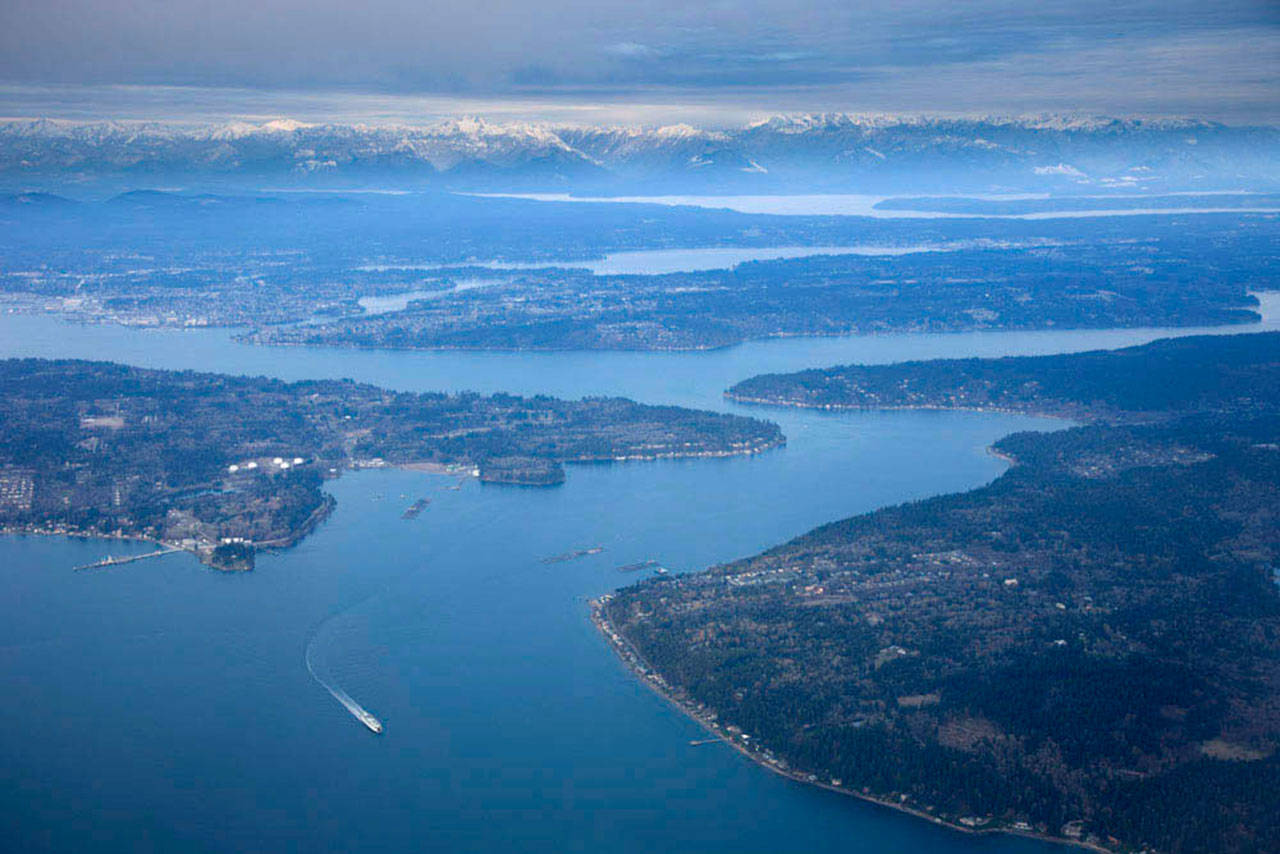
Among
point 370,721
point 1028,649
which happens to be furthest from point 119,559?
point 1028,649

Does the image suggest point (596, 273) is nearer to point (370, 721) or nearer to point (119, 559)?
point (119, 559)

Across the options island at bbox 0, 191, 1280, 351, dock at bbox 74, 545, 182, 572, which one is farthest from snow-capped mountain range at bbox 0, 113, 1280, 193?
dock at bbox 74, 545, 182, 572

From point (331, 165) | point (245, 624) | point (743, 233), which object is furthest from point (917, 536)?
point (331, 165)

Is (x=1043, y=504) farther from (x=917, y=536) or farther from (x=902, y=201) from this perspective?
(x=902, y=201)

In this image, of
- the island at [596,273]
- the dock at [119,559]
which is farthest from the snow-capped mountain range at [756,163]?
the dock at [119,559]

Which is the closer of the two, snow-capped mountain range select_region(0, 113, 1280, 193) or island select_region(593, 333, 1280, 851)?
island select_region(593, 333, 1280, 851)

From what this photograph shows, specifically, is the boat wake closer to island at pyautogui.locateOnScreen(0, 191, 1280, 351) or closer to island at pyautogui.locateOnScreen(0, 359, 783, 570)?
island at pyautogui.locateOnScreen(0, 359, 783, 570)
